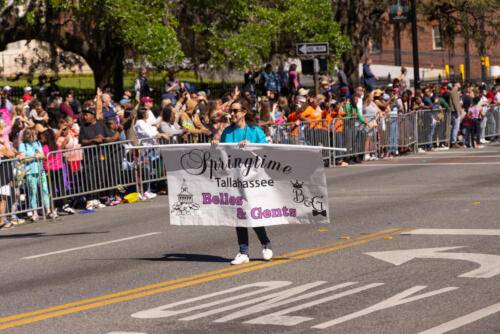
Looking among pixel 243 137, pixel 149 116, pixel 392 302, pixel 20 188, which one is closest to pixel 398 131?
pixel 149 116

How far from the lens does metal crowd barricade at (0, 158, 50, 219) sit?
15.5 metres

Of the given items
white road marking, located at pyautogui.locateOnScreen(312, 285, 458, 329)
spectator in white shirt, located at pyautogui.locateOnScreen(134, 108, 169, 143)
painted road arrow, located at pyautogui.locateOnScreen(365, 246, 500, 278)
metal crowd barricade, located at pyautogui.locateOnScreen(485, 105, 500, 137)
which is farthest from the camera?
metal crowd barricade, located at pyautogui.locateOnScreen(485, 105, 500, 137)

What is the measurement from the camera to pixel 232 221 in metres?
10.5

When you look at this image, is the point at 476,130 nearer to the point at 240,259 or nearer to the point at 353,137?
the point at 353,137

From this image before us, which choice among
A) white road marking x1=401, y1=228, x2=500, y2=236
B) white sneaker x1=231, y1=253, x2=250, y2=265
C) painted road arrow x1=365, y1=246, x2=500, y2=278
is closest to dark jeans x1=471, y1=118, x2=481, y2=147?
white road marking x1=401, y1=228, x2=500, y2=236

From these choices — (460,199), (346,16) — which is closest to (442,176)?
(460,199)

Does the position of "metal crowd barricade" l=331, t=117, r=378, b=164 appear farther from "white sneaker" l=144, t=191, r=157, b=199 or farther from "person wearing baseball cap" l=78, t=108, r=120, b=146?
"person wearing baseball cap" l=78, t=108, r=120, b=146

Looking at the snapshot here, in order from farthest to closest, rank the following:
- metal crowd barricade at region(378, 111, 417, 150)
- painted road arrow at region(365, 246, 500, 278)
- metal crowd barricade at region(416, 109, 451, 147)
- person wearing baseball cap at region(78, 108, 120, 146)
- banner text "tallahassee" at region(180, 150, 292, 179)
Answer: metal crowd barricade at region(416, 109, 451, 147) < metal crowd barricade at region(378, 111, 417, 150) < person wearing baseball cap at region(78, 108, 120, 146) < banner text "tallahassee" at region(180, 150, 292, 179) < painted road arrow at region(365, 246, 500, 278)

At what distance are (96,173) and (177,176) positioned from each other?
6.48 meters

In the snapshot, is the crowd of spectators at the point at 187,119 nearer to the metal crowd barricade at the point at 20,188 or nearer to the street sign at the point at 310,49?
the metal crowd barricade at the point at 20,188

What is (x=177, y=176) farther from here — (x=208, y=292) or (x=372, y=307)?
(x=372, y=307)

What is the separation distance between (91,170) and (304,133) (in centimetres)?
682

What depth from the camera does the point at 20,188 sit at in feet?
51.7

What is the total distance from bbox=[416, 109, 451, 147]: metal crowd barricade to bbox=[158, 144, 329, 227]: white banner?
1585 centimetres
